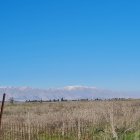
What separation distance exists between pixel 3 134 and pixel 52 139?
99.7 inches

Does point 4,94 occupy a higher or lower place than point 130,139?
higher

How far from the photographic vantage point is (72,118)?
26172 mm

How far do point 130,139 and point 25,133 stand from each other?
50.6 ft

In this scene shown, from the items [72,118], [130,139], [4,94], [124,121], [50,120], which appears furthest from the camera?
[50,120]

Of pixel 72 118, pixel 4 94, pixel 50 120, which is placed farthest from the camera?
pixel 50 120

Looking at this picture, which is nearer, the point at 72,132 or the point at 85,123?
the point at 72,132

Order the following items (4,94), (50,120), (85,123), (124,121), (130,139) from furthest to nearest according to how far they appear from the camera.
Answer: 1. (50,120)
2. (85,123)
3. (124,121)
4. (130,139)
5. (4,94)

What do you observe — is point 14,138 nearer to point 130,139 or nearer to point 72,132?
point 72,132

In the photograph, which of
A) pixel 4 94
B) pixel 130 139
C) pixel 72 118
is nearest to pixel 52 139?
pixel 72 118

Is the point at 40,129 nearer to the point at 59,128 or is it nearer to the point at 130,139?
the point at 59,128

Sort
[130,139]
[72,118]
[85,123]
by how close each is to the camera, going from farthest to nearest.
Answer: [72,118] < [85,123] < [130,139]

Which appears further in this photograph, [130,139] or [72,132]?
[72,132]

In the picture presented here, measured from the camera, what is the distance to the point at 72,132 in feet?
71.4

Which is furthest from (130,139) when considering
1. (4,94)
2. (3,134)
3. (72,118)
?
(72,118)
